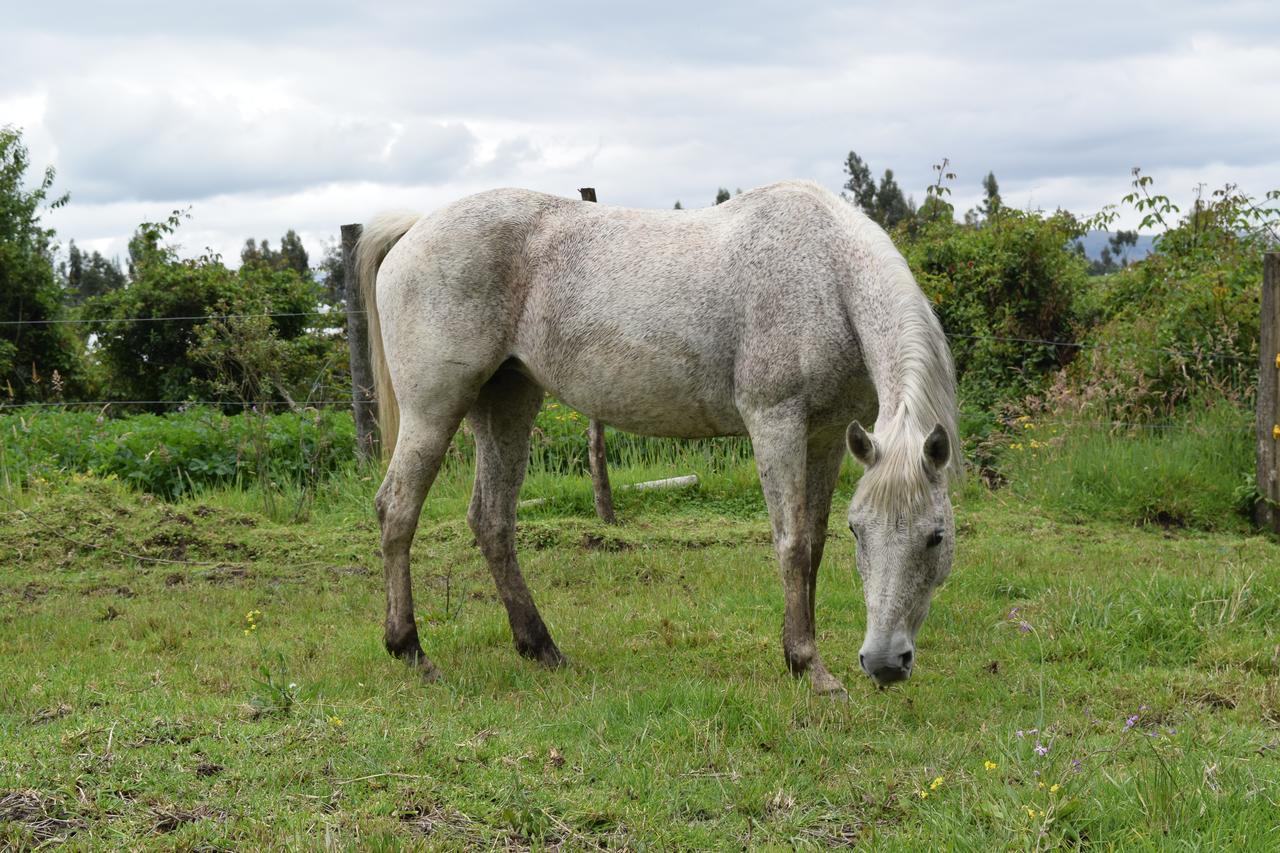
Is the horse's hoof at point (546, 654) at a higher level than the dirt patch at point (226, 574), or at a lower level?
lower

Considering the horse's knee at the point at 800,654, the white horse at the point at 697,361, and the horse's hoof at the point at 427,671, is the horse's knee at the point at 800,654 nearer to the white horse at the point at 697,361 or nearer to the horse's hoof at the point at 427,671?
the white horse at the point at 697,361

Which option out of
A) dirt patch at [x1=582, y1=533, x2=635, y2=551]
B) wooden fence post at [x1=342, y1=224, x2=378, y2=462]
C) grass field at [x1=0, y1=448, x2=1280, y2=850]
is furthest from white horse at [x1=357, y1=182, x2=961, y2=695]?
wooden fence post at [x1=342, y1=224, x2=378, y2=462]

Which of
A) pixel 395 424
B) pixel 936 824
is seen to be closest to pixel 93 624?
pixel 395 424

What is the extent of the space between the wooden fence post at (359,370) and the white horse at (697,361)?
321 centimetres

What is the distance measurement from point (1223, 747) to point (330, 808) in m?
2.63

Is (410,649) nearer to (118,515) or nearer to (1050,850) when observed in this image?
(1050,850)

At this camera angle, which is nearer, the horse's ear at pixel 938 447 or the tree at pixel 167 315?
the horse's ear at pixel 938 447

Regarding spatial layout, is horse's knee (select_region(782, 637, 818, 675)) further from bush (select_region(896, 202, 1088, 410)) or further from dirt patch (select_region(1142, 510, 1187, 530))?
bush (select_region(896, 202, 1088, 410))

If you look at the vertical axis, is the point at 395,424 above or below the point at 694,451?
above

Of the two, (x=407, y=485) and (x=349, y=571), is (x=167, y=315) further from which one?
(x=407, y=485)

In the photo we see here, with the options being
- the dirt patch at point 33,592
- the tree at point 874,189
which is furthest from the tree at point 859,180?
the dirt patch at point 33,592

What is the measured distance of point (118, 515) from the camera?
7973mm

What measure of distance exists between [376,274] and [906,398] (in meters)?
3.00

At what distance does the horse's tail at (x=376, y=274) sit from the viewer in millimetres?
5699
